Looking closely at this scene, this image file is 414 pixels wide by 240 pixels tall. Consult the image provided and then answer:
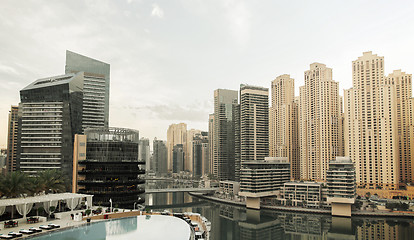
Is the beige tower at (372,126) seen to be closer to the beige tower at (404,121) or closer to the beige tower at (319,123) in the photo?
the beige tower at (319,123)

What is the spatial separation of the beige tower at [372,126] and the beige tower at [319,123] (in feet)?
46.1

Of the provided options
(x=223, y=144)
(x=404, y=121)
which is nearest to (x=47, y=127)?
(x=223, y=144)

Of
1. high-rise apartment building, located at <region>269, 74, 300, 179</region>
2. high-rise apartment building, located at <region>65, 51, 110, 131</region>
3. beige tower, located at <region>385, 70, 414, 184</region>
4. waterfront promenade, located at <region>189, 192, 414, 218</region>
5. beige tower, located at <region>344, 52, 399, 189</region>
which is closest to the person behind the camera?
waterfront promenade, located at <region>189, 192, 414, 218</region>

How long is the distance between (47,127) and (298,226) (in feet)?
255

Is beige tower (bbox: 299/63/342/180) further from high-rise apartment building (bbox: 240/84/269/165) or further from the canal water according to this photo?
the canal water

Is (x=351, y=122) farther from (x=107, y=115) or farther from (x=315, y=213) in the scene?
(x=107, y=115)

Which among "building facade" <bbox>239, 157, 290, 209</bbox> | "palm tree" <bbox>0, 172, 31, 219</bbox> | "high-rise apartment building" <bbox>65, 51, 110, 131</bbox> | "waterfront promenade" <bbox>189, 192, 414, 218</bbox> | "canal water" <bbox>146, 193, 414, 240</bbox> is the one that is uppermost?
"high-rise apartment building" <bbox>65, 51, 110, 131</bbox>

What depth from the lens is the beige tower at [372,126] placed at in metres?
109

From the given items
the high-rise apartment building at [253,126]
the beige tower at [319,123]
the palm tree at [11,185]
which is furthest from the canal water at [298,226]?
the high-rise apartment building at [253,126]

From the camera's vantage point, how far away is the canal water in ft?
242

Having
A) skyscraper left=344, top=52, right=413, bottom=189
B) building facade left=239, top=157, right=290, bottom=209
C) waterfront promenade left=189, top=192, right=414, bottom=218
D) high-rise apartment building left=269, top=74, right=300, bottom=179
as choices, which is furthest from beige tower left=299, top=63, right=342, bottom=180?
waterfront promenade left=189, top=192, right=414, bottom=218

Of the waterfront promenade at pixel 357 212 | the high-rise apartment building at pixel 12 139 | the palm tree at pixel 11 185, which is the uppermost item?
the high-rise apartment building at pixel 12 139

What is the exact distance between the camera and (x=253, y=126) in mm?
145750

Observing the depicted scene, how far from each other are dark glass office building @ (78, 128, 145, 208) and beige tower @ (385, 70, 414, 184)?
347ft
